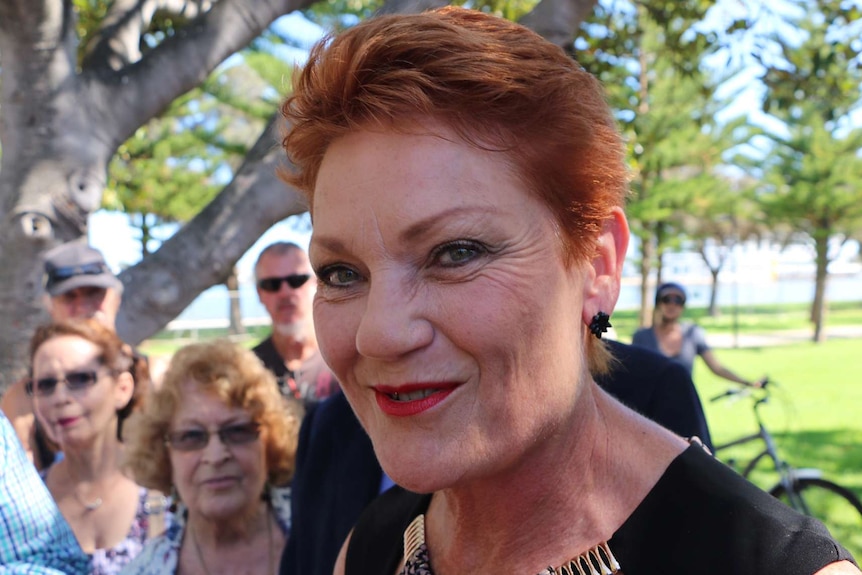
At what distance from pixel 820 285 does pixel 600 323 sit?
1225 inches

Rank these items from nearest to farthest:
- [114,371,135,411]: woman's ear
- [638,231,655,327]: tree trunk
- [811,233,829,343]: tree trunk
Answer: [114,371,135,411]: woman's ear < [638,231,655,327]: tree trunk < [811,233,829,343]: tree trunk

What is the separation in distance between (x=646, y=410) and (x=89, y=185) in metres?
3.18

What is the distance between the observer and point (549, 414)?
3.96 ft

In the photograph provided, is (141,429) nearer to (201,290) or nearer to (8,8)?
(201,290)

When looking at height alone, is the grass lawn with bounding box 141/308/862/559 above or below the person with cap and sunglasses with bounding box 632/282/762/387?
below

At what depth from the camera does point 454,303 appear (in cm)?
115

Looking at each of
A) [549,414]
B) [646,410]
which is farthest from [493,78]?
[646,410]

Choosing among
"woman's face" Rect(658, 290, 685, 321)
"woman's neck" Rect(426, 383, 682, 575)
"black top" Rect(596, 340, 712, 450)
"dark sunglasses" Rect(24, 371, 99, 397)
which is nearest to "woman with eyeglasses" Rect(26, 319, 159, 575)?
"dark sunglasses" Rect(24, 371, 99, 397)

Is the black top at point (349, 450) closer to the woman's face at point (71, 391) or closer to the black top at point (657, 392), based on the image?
the black top at point (657, 392)

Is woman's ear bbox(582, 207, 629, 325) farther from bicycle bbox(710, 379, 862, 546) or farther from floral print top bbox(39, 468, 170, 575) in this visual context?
bicycle bbox(710, 379, 862, 546)

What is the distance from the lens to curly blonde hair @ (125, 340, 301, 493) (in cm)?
300

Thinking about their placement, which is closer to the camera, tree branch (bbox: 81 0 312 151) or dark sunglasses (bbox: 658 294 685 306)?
tree branch (bbox: 81 0 312 151)

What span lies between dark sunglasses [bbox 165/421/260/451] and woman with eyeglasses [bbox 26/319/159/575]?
350 millimetres

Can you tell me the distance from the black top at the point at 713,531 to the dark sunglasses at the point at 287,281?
3.58m
